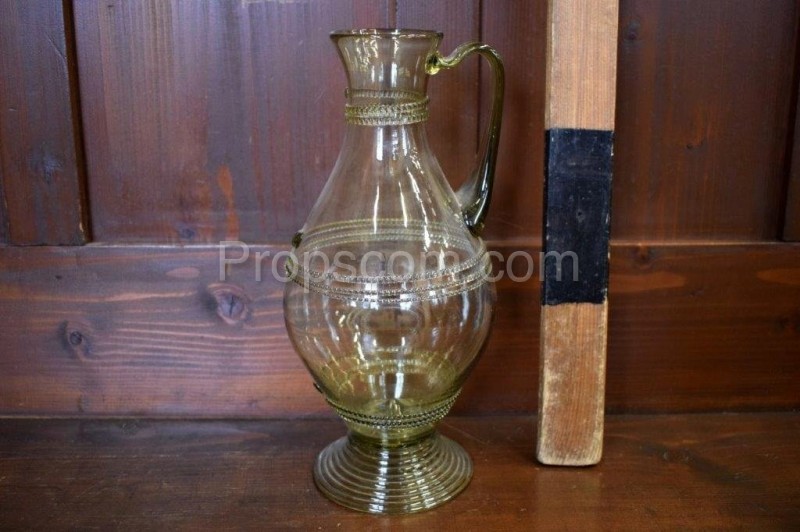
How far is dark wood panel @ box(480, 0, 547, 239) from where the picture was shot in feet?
3.12

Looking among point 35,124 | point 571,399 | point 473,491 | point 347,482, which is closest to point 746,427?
point 571,399

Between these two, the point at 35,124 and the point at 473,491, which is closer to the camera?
the point at 473,491

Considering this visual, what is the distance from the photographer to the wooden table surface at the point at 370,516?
820 mm

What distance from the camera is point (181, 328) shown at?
102 cm

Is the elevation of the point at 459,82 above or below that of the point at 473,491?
above

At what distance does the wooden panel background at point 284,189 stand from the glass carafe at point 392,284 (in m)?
0.14

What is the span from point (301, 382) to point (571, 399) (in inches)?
12.8

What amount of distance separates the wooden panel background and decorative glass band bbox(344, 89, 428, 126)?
0.49 ft

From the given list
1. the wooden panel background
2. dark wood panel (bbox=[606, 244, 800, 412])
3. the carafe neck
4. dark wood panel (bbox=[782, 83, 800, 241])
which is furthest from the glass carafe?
dark wood panel (bbox=[782, 83, 800, 241])

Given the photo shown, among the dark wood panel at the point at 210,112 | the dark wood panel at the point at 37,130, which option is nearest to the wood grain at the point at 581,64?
the dark wood panel at the point at 210,112

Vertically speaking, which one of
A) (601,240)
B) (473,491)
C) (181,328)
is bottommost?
(473,491)

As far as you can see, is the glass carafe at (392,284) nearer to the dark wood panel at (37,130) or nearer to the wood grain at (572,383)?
the wood grain at (572,383)

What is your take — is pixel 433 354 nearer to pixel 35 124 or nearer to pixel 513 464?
pixel 513 464

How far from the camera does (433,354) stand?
Result: 86cm
